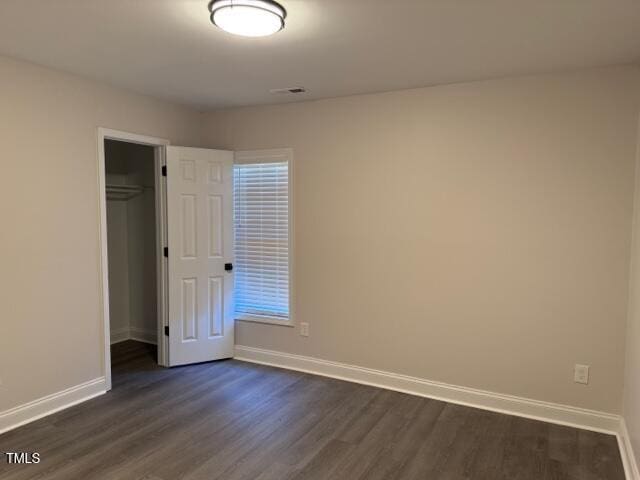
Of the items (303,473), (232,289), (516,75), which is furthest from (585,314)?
(232,289)

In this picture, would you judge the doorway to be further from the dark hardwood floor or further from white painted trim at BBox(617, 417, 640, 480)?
white painted trim at BBox(617, 417, 640, 480)

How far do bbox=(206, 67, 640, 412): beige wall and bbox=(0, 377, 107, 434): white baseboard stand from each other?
5.46 ft

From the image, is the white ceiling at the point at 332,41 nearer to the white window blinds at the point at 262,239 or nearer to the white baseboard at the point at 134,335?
the white window blinds at the point at 262,239

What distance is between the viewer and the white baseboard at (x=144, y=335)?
511 cm

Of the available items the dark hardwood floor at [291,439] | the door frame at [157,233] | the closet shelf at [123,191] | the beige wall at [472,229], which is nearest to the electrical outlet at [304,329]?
the beige wall at [472,229]

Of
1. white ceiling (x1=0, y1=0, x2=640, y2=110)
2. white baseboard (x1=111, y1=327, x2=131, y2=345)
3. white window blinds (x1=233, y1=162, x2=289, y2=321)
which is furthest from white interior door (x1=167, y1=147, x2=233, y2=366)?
white baseboard (x1=111, y1=327, x2=131, y2=345)

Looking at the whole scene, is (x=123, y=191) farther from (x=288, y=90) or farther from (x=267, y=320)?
(x=288, y=90)

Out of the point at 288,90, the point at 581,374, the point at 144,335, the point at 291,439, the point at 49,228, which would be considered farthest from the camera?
the point at 144,335

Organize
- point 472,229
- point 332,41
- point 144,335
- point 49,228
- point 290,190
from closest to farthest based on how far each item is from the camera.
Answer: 1. point 332,41
2. point 49,228
3. point 472,229
4. point 290,190
5. point 144,335

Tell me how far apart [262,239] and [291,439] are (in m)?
2.02

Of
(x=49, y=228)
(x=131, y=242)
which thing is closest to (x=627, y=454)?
(x=49, y=228)

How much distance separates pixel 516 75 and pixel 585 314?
1785 millimetres

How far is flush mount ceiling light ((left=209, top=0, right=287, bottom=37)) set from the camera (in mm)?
2121

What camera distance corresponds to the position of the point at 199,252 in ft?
14.1
